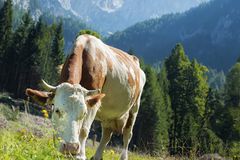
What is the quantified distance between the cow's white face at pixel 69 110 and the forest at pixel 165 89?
43625 mm

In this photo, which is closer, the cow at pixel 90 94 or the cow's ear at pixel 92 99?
the cow at pixel 90 94

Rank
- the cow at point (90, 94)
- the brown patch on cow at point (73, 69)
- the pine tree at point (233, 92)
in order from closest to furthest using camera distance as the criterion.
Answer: the cow at point (90, 94) → the brown patch on cow at point (73, 69) → the pine tree at point (233, 92)

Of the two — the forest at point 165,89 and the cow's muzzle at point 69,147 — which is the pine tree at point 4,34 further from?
the cow's muzzle at point 69,147

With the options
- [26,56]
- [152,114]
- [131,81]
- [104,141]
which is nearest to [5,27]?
[26,56]

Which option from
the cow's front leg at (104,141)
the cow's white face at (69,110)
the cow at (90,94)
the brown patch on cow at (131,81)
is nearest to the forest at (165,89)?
the cow's front leg at (104,141)

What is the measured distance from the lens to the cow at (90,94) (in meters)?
6.87

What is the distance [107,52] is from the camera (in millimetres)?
9836

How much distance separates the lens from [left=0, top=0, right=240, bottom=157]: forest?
60.5 meters

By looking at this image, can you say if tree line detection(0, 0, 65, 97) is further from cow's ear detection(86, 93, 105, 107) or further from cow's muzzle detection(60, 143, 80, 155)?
cow's muzzle detection(60, 143, 80, 155)

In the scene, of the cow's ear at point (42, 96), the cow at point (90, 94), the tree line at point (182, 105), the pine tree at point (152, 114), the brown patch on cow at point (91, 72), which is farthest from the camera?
the tree line at point (182, 105)

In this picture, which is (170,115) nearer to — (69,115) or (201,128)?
(201,128)

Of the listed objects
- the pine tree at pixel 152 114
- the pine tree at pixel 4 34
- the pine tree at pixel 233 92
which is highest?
the pine tree at pixel 4 34

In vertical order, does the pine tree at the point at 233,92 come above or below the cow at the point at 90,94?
above

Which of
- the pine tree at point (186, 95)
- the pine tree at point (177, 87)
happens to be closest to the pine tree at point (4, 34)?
the pine tree at point (177, 87)
